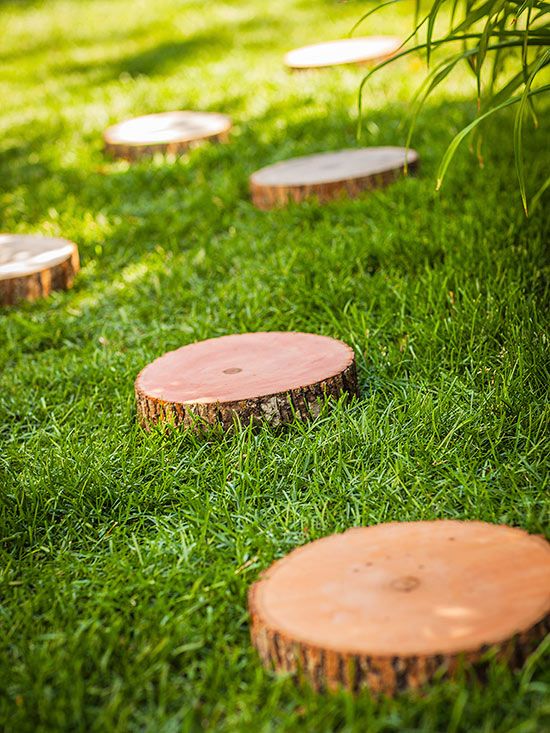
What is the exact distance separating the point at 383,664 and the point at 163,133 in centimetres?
501

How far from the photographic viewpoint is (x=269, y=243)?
446 cm

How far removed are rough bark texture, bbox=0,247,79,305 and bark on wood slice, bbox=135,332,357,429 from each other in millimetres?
1392

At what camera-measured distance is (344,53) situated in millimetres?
7637

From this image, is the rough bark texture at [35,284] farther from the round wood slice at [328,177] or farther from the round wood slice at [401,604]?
the round wood slice at [401,604]

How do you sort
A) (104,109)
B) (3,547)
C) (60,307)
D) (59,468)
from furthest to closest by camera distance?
(104,109) → (60,307) → (59,468) → (3,547)

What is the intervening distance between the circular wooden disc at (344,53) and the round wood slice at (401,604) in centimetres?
599

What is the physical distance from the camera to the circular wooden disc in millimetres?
7426

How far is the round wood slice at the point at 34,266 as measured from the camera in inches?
167

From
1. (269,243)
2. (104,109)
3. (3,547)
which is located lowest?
(3,547)

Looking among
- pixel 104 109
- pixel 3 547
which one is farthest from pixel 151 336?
pixel 104 109

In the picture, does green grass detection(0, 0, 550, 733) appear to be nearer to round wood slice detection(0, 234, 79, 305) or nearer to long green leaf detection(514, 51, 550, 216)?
round wood slice detection(0, 234, 79, 305)

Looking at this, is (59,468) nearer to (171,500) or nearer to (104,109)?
(171,500)

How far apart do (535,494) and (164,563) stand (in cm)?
96

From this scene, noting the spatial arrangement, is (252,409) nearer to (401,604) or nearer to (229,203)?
(401,604)
